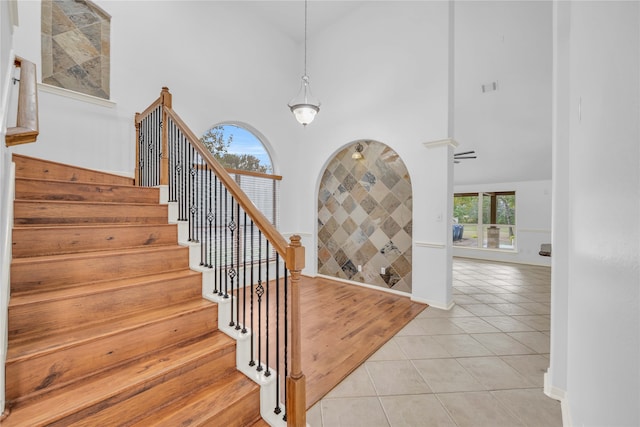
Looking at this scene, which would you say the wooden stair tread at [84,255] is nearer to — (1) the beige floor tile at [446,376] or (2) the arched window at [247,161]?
(1) the beige floor tile at [446,376]

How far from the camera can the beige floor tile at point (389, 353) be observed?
2.43 m

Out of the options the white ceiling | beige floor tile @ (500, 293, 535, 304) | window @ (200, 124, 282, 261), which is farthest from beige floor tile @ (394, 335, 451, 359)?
the white ceiling

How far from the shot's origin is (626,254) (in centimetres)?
74

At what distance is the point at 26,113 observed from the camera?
1.29 meters

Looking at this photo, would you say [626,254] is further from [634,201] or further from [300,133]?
[300,133]

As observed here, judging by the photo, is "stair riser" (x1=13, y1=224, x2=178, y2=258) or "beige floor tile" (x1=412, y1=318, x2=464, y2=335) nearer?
"stair riser" (x1=13, y1=224, x2=178, y2=258)

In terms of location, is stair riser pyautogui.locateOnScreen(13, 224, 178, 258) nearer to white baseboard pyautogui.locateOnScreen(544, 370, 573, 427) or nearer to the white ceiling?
white baseboard pyautogui.locateOnScreen(544, 370, 573, 427)

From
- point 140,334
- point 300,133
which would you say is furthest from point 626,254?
point 300,133

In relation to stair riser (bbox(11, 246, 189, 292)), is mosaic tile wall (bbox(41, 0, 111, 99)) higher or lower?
higher

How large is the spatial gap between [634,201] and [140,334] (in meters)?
2.19

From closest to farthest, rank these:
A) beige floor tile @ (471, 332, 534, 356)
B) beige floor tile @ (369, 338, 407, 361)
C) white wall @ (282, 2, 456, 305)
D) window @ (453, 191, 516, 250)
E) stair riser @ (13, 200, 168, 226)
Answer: stair riser @ (13, 200, 168, 226)
beige floor tile @ (369, 338, 407, 361)
beige floor tile @ (471, 332, 534, 356)
white wall @ (282, 2, 456, 305)
window @ (453, 191, 516, 250)

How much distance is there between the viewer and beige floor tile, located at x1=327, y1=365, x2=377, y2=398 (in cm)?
193

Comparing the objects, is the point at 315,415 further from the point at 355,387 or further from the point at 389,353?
the point at 389,353

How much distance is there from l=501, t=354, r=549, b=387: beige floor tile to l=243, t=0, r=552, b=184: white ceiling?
456 centimetres
